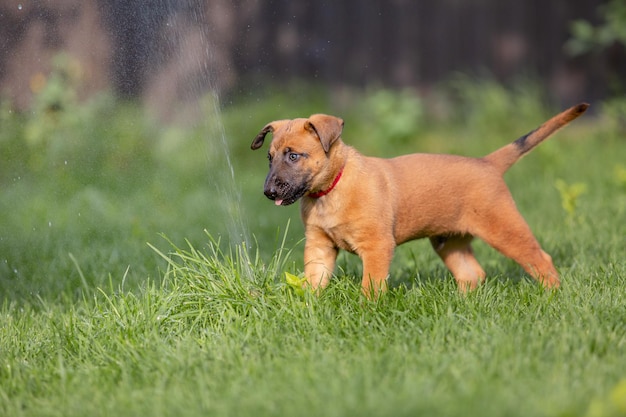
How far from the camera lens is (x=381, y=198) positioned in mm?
4578

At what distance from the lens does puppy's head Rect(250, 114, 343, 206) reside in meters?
4.37

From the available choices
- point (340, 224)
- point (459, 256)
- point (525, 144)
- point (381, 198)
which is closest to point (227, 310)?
point (340, 224)

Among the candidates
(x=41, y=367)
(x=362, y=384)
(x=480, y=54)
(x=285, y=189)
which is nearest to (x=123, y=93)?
(x=285, y=189)

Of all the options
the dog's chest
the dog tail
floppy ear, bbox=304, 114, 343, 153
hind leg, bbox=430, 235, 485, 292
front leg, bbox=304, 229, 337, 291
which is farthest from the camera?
hind leg, bbox=430, 235, 485, 292

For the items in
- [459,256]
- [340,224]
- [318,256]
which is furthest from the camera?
[459,256]

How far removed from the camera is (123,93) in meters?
5.67

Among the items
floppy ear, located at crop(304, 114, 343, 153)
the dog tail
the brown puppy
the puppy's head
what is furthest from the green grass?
the dog tail

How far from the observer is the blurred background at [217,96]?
548 centimetres

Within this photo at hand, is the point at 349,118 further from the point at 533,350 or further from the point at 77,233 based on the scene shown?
the point at 533,350

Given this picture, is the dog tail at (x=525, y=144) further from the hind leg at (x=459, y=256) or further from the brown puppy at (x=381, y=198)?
the hind leg at (x=459, y=256)

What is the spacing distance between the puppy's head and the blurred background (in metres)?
0.71

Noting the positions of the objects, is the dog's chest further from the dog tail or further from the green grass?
the dog tail

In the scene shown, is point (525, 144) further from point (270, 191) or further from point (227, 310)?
point (227, 310)

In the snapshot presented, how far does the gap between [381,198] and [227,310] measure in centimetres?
100
